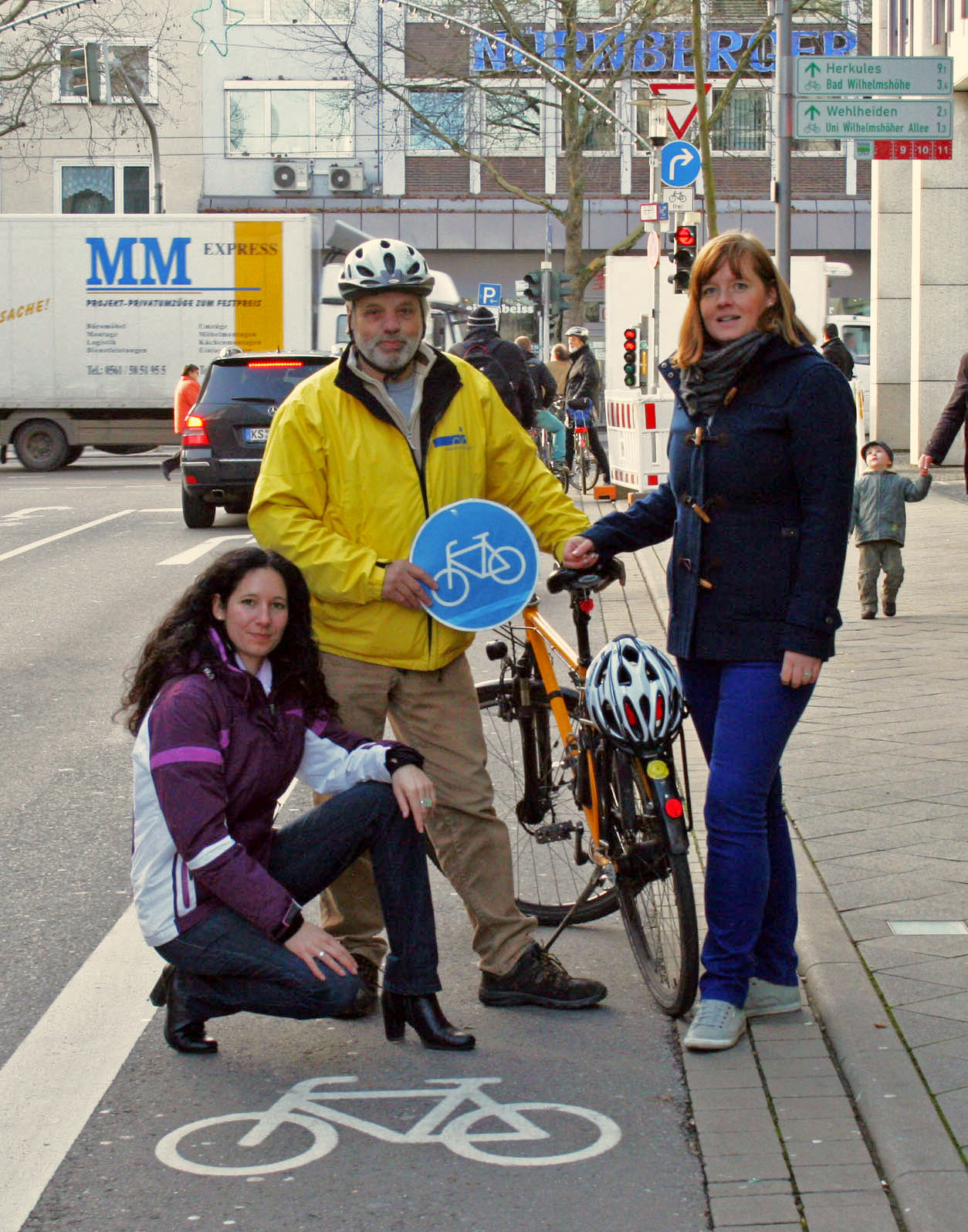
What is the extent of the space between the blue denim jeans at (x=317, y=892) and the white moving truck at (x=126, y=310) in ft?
79.9

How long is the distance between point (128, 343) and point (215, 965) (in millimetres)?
25069

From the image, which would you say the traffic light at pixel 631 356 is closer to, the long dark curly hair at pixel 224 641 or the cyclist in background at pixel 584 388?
the cyclist in background at pixel 584 388

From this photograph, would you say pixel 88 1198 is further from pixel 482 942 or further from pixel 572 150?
pixel 572 150

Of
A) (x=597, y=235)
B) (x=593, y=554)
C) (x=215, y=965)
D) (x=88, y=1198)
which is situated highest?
(x=597, y=235)

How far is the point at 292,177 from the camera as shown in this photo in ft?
148

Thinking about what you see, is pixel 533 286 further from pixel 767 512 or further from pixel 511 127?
pixel 767 512

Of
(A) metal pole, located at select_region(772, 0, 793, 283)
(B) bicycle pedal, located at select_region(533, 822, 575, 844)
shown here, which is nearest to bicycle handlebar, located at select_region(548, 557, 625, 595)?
(B) bicycle pedal, located at select_region(533, 822, 575, 844)

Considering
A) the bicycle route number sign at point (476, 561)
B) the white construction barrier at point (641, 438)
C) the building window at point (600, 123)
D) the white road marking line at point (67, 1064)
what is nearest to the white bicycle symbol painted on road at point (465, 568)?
A: the bicycle route number sign at point (476, 561)

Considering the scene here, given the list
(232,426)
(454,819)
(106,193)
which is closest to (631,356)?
(232,426)

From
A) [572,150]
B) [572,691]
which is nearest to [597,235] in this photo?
[572,150]

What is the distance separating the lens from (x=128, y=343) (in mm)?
28203

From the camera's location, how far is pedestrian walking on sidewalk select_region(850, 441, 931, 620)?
10.8 meters

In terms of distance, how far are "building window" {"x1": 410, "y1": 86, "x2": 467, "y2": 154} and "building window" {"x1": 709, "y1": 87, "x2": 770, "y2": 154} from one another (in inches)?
275

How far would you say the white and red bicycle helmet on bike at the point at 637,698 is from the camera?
4383mm
